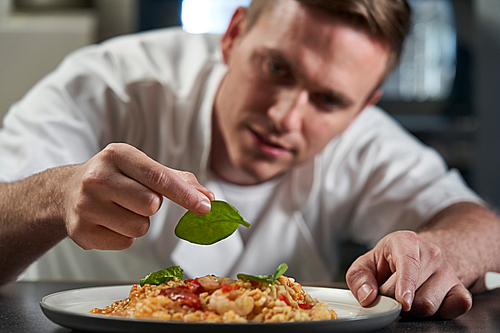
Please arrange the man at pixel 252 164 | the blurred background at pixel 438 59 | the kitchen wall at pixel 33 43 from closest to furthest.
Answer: the man at pixel 252 164
the kitchen wall at pixel 33 43
the blurred background at pixel 438 59

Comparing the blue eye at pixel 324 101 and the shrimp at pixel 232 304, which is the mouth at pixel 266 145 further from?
the shrimp at pixel 232 304

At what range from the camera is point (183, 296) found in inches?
19.2

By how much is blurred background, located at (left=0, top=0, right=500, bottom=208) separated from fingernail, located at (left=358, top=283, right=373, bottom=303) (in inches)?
68.9

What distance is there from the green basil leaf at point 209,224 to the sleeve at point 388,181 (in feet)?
2.81

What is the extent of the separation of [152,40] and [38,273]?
85cm

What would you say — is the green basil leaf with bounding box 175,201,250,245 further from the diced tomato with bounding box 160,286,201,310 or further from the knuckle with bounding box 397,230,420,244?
the knuckle with bounding box 397,230,420,244

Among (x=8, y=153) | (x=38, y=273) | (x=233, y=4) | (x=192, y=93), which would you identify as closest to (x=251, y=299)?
(x=8, y=153)

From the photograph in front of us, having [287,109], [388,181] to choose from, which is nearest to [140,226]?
[287,109]

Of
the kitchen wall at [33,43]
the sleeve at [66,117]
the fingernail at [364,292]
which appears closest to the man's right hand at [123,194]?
the fingernail at [364,292]

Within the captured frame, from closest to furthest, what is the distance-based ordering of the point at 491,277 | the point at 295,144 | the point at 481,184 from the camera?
1. the point at 491,277
2. the point at 295,144
3. the point at 481,184

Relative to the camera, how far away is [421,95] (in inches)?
88.0

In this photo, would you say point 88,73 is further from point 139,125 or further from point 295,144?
point 295,144

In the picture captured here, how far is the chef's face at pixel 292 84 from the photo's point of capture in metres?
1.08

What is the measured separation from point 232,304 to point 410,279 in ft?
0.82
